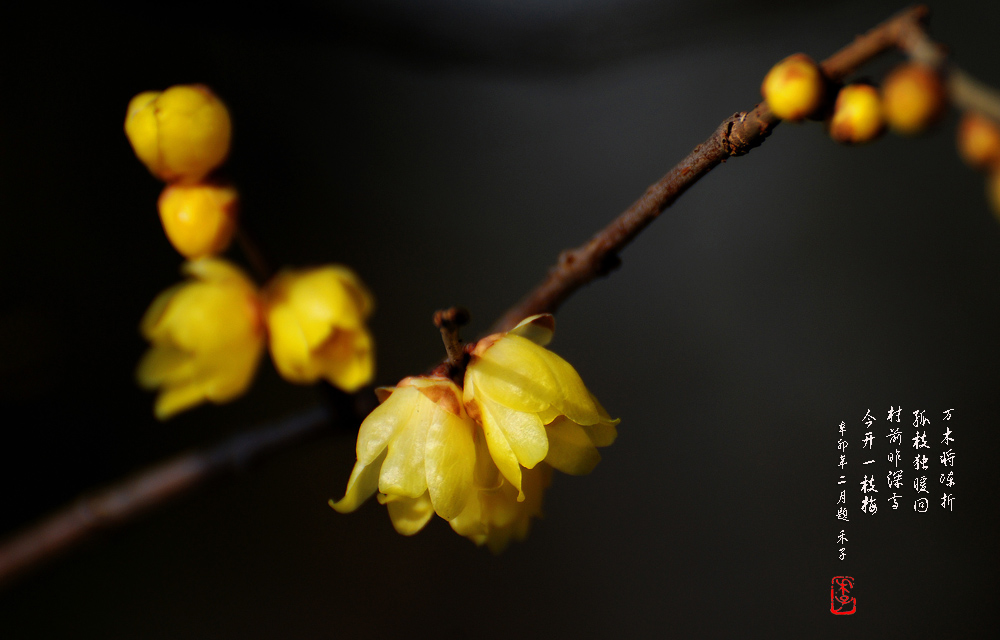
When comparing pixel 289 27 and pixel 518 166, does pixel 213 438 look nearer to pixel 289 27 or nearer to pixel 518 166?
pixel 289 27

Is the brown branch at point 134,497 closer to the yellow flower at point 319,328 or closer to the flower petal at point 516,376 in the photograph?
the yellow flower at point 319,328

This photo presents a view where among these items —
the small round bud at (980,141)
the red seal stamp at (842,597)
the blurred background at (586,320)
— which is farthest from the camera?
the red seal stamp at (842,597)

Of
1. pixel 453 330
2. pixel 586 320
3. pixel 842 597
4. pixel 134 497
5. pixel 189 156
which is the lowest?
pixel 842 597

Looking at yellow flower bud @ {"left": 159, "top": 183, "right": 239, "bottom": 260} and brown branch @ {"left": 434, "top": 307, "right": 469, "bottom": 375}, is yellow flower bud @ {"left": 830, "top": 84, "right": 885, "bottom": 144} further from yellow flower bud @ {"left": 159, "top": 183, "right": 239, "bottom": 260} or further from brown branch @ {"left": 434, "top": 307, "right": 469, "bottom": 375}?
yellow flower bud @ {"left": 159, "top": 183, "right": 239, "bottom": 260}

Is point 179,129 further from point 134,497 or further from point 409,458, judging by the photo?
point 134,497

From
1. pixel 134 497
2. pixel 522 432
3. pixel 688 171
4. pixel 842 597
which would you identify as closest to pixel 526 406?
pixel 522 432

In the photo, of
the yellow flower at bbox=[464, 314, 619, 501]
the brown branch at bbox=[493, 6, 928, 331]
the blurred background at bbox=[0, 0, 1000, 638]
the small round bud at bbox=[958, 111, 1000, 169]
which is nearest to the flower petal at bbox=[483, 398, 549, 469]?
the yellow flower at bbox=[464, 314, 619, 501]

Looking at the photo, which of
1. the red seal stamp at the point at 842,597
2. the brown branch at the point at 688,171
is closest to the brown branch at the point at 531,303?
the brown branch at the point at 688,171
